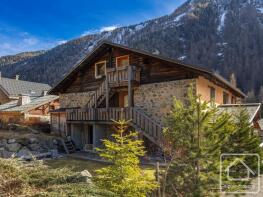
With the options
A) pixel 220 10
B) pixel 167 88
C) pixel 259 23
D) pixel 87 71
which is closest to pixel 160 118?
pixel 167 88

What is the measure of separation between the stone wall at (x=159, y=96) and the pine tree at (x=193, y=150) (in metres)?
8.13

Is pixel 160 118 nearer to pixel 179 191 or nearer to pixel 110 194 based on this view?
pixel 179 191

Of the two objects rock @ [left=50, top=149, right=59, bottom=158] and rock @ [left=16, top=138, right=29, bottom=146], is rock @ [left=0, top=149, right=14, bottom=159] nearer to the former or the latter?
rock @ [left=16, top=138, right=29, bottom=146]

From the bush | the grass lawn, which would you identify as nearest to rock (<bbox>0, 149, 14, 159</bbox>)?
the grass lawn

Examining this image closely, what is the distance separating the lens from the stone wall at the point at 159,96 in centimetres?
1605

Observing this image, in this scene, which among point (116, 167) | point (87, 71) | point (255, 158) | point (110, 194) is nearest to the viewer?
point (110, 194)

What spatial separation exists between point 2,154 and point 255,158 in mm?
14639

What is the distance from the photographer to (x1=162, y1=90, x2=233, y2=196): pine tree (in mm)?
7496

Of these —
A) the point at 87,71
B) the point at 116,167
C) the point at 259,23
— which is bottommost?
the point at 116,167

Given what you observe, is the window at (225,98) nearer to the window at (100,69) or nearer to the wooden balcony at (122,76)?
the wooden balcony at (122,76)

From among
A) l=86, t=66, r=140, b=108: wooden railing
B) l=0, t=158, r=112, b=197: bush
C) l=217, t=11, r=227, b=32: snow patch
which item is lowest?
l=0, t=158, r=112, b=197: bush

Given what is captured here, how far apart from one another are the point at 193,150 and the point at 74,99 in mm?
16653

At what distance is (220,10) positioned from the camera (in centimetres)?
13350

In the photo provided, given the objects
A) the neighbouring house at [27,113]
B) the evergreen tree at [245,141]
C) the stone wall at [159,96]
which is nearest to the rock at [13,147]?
the neighbouring house at [27,113]
